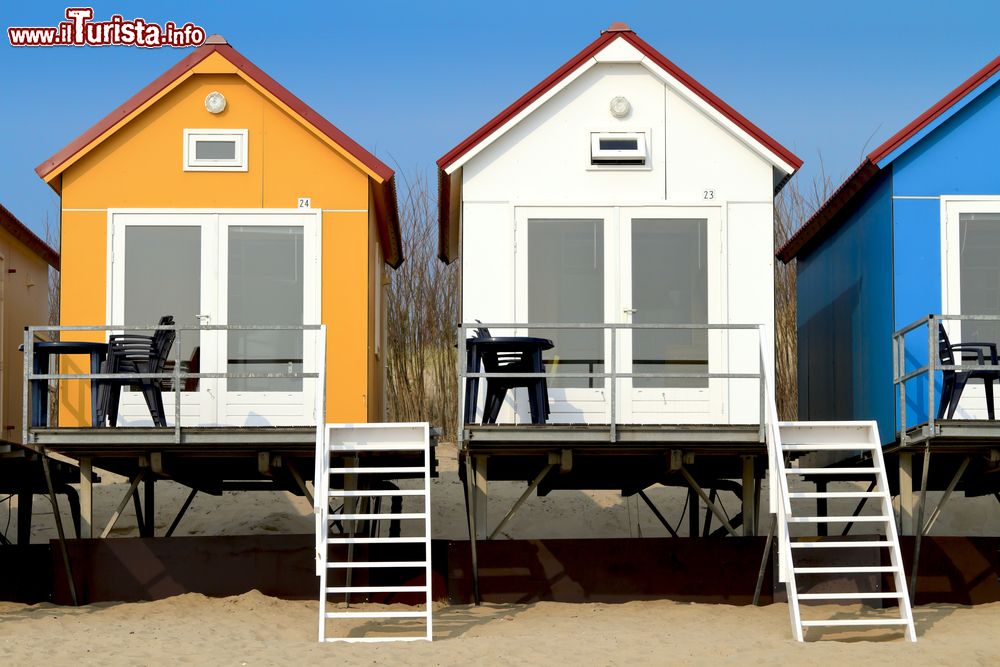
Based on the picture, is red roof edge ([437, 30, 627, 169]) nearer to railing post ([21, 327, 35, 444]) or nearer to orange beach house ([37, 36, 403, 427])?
orange beach house ([37, 36, 403, 427])

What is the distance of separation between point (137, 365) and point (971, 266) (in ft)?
29.9

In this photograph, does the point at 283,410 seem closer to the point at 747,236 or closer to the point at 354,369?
the point at 354,369

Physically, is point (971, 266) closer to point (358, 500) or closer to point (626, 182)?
point (626, 182)

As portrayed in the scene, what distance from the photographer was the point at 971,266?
57.0 ft

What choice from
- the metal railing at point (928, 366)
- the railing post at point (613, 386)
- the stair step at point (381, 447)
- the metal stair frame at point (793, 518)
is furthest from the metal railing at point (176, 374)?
the metal railing at point (928, 366)

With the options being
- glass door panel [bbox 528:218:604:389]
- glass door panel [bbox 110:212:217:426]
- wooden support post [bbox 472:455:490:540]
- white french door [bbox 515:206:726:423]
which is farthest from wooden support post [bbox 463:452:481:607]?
glass door panel [bbox 110:212:217:426]

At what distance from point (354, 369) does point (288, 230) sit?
68.1 inches

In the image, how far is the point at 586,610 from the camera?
55.1ft

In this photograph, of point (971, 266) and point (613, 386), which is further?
point (971, 266)

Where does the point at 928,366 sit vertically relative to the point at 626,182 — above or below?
below

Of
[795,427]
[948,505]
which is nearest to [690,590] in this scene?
[795,427]

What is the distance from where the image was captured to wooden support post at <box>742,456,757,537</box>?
58.4ft

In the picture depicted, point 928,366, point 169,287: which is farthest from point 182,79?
point 928,366

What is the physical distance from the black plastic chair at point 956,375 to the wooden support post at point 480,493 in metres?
4.90
